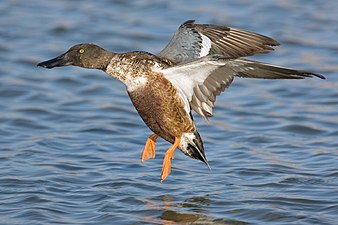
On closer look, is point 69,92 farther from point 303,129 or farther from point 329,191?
point 329,191

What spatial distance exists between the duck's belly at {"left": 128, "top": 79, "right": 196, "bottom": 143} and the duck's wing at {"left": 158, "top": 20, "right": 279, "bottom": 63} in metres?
0.56

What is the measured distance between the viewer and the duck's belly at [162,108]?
6949 mm

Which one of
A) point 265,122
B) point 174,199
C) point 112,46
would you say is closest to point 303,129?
point 265,122

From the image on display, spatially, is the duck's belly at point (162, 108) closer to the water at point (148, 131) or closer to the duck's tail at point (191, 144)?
the duck's tail at point (191, 144)

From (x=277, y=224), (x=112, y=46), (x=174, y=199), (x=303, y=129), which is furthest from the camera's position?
(x=112, y=46)

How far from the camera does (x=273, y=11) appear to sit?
43.3 ft

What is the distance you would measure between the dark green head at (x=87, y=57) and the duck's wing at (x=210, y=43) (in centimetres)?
54

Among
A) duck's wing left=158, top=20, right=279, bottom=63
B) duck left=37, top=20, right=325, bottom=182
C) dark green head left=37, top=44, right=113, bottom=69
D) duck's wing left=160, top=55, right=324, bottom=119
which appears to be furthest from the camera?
duck's wing left=158, top=20, right=279, bottom=63

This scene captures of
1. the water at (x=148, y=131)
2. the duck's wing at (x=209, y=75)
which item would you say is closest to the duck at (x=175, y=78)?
the duck's wing at (x=209, y=75)

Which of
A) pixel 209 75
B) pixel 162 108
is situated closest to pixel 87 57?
pixel 162 108

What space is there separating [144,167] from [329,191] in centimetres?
173

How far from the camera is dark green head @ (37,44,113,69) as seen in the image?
7.24 m

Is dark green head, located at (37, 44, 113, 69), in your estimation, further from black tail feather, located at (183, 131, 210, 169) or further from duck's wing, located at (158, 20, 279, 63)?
black tail feather, located at (183, 131, 210, 169)

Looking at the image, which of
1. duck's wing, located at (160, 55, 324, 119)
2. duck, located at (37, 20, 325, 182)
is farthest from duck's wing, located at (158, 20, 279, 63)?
duck's wing, located at (160, 55, 324, 119)
